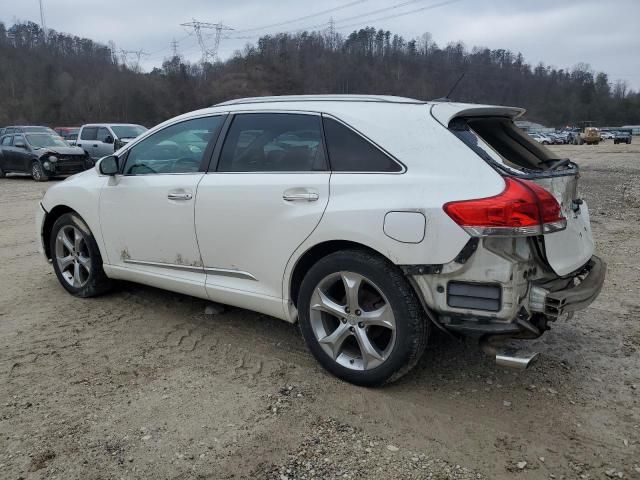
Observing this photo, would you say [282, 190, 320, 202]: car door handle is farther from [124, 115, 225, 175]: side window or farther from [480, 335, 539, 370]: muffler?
[480, 335, 539, 370]: muffler

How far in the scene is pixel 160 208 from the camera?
4.15 metres

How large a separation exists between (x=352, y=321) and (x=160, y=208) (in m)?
1.80

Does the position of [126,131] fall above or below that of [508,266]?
above

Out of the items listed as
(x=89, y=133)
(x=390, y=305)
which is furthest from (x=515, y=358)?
(x=89, y=133)

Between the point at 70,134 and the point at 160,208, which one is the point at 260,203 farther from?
the point at 70,134

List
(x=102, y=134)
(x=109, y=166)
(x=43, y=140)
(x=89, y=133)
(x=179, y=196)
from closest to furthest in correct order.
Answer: (x=179, y=196)
(x=109, y=166)
(x=43, y=140)
(x=102, y=134)
(x=89, y=133)

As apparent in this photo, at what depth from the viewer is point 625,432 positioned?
9.57 feet

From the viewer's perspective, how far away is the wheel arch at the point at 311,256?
128 inches

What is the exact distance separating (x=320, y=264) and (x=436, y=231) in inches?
30.5

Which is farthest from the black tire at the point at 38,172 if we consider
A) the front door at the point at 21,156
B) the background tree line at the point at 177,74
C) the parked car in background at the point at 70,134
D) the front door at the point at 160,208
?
the background tree line at the point at 177,74

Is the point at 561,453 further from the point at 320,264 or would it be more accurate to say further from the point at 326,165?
the point at 326,165

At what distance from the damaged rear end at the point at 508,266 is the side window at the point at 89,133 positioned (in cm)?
1833

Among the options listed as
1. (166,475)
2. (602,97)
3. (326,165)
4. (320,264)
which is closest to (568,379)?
(320,264)

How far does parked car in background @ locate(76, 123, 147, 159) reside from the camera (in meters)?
18.5
